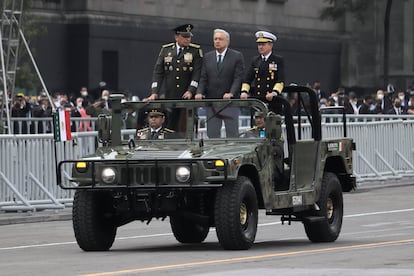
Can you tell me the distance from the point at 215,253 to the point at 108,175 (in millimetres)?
1389

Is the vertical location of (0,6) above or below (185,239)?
above

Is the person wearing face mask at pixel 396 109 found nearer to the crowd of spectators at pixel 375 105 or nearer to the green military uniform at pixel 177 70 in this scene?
the crowd of spectators at pixel 375 105

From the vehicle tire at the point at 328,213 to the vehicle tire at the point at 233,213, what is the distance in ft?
5.11

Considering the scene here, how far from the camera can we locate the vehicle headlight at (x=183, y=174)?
1597cm

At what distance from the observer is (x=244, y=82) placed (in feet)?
59.1

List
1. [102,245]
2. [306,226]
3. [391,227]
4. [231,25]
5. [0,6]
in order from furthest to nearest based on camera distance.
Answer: [231,25] < [0,6] < [391,227] < [306,226] < [102,245]

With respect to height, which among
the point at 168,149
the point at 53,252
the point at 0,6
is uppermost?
the point at 0,6

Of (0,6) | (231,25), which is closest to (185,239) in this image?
(0,6)

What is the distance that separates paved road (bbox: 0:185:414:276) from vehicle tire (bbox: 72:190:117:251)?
0.16 meters

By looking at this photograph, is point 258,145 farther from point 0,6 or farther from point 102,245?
point 0,6

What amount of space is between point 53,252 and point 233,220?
2.26 m

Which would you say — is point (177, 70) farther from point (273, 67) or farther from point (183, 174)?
point (183, 174)

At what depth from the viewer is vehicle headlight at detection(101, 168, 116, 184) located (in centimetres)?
1623

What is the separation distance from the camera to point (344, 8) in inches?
2371
